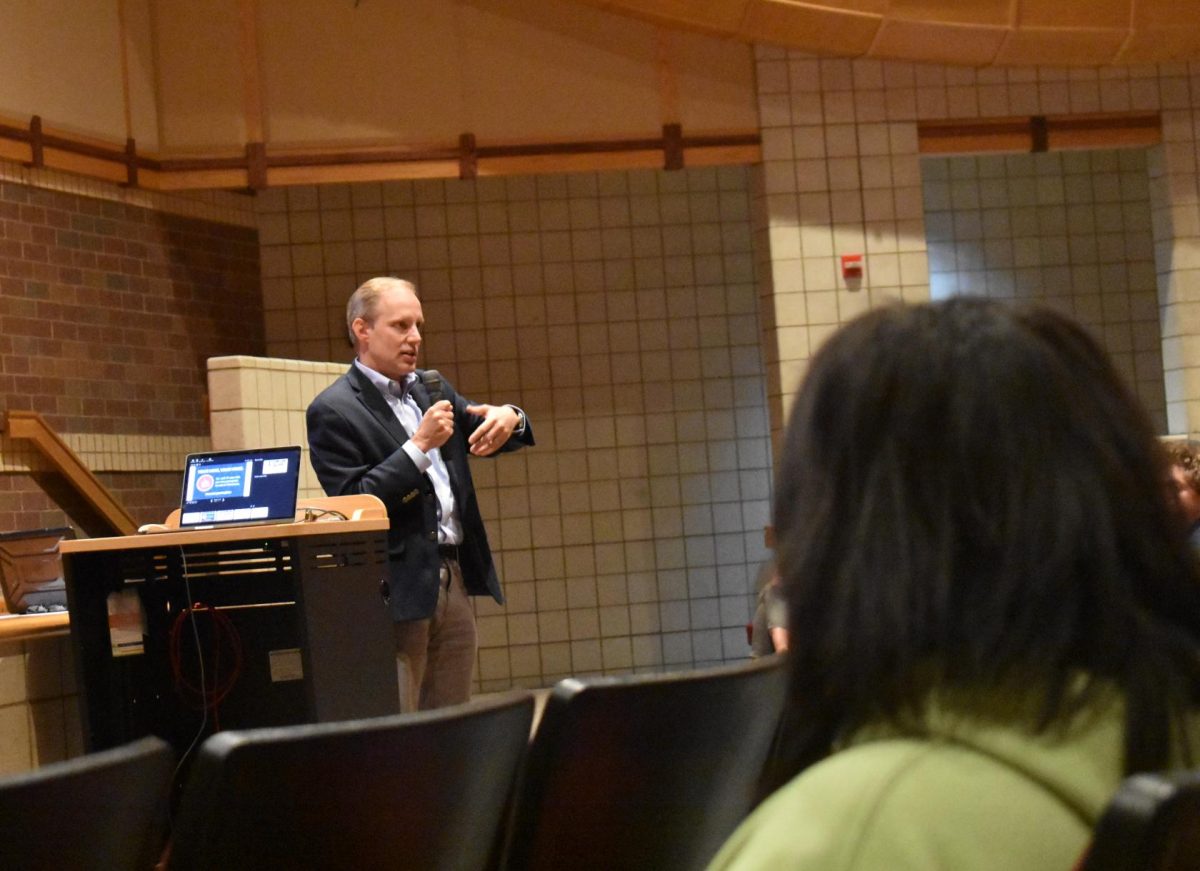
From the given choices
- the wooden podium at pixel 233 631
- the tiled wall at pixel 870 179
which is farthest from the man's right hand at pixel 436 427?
the tiled wall at pixel 870 179

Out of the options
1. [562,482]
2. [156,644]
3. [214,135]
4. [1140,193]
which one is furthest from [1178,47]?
[156,644]

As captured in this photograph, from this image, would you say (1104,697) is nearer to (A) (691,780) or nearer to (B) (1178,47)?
(A) (691,780)

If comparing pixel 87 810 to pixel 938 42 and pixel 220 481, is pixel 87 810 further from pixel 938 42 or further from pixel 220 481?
pixel 938 42

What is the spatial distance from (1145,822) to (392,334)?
121 inches

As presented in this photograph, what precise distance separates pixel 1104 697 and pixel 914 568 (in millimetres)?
118

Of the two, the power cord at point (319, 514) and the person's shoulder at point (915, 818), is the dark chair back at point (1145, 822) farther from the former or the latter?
the power cord at point (319, 514)

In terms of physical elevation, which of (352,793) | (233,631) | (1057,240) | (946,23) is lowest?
(233,631)

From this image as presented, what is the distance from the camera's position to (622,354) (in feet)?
26.8

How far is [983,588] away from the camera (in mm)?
781

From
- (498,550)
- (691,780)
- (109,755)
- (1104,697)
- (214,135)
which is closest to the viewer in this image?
(1104,697)

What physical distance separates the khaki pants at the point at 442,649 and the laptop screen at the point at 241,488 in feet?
1.39

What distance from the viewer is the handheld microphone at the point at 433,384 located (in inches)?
147

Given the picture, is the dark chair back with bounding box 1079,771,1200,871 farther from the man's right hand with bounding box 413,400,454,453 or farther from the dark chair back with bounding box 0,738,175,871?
the man's right hand with bounding box 413,400,454,453

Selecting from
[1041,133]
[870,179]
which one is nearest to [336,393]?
[870,179]
